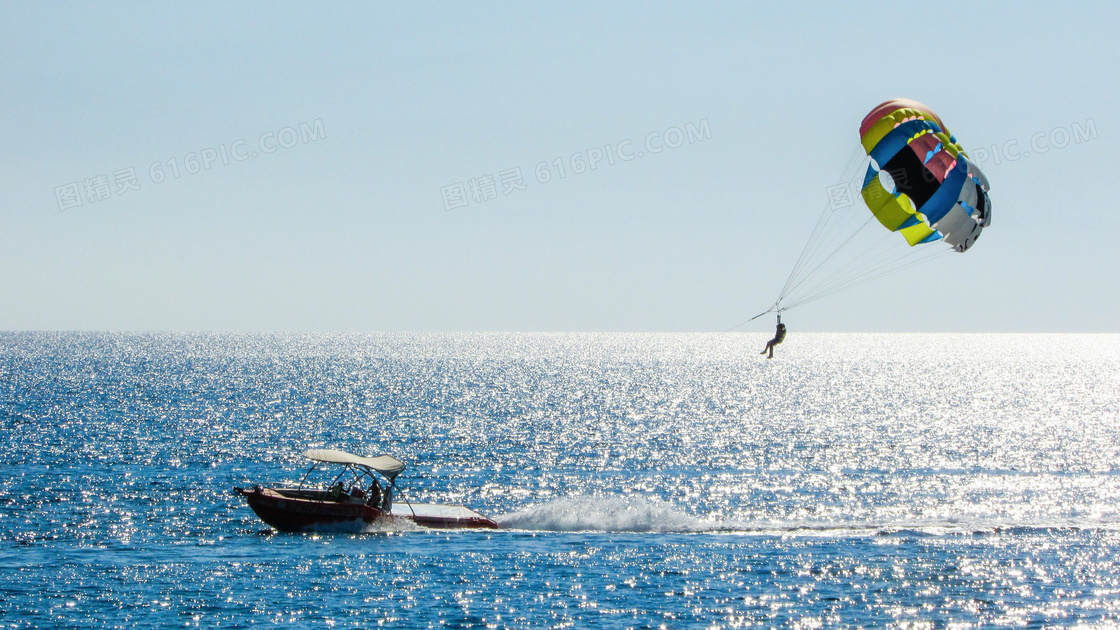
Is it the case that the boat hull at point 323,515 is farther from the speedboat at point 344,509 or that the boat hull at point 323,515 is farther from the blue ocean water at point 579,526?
the blue ocean water at point 579,526

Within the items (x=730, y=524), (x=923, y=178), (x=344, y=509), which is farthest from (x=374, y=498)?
(x=923, y=178)

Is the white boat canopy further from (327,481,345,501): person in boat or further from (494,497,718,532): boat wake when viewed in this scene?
(494,497,718,532): boat wake

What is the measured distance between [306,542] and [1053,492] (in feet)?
148

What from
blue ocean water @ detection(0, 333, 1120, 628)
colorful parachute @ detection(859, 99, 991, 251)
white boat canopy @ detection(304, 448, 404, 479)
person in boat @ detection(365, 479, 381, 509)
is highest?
colorful parachute @ detection(859, 99, 991, 251)

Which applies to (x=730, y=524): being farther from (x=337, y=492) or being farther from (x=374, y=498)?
(x=337, y=492)

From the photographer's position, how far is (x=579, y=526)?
Result: 4956cm

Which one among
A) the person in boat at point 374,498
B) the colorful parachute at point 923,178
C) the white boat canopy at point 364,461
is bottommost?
the person in boat at point 374,498

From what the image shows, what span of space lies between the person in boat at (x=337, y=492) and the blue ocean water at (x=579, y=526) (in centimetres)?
220

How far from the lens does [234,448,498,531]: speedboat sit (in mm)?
46812

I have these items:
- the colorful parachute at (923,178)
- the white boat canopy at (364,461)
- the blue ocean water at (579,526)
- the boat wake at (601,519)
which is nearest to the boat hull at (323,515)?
the blue ocean water at (579,526)

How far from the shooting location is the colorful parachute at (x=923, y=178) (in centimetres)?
3722

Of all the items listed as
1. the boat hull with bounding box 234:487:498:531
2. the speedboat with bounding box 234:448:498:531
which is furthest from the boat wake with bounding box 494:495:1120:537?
the boat hull with bounding box 234:487:498:531

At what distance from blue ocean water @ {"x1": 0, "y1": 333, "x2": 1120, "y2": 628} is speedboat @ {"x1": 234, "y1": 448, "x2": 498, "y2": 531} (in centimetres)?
84

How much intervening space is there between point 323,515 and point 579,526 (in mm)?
12036
